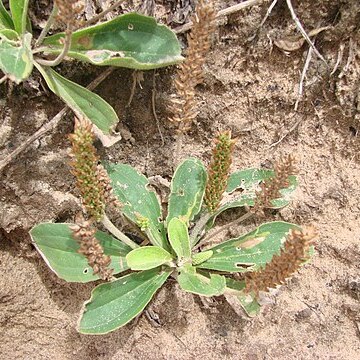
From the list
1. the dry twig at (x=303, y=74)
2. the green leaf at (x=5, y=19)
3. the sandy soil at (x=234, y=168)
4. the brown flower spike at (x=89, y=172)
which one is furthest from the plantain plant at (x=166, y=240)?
the green leaf at (x=5, y=19)

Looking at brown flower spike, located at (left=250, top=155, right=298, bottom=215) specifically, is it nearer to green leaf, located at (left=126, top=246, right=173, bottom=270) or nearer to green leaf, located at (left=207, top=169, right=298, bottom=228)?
green leaf, located at (left=207, top=169, right=298, bottom=228)

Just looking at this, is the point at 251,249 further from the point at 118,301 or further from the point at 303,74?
the point at 303,74

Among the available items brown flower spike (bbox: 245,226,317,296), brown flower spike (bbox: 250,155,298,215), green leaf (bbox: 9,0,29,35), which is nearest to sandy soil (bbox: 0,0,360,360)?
green leaf (bbox: 9,0,29,35)

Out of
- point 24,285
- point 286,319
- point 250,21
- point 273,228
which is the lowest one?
point 286,319

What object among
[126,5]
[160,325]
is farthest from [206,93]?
[160,325]

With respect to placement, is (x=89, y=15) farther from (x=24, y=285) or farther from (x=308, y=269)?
(x=308, y=269)

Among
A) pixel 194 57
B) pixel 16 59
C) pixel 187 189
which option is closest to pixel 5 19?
pixel 16 59
